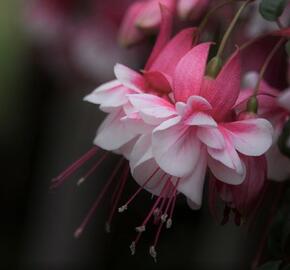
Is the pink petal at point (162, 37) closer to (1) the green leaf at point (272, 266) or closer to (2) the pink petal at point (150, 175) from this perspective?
(2) the pink petal at point (150, 175)

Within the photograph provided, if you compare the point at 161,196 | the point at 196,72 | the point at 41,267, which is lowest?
the point at 41,267

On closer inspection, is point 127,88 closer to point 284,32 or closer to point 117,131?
point 117,131

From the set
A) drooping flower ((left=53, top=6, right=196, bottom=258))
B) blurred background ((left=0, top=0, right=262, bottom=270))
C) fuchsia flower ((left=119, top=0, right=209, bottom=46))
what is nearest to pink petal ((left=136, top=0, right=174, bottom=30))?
fuchsia flower ((left=119, top=0, right=209, bottom=46))

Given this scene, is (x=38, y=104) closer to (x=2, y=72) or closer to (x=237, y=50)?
(x=2, y=72)

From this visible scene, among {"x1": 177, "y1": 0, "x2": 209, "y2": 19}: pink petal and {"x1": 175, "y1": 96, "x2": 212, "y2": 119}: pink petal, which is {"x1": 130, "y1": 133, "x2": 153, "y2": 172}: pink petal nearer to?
{"x1": 175, "y1": 96, "x2": 212, "y2": 119}: pink petal

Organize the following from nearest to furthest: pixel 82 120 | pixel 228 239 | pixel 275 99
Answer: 1. pixel 275 99
2. pixel 228 239
3. pixel 82 120

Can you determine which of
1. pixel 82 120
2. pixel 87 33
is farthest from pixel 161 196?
pixel 82 120
